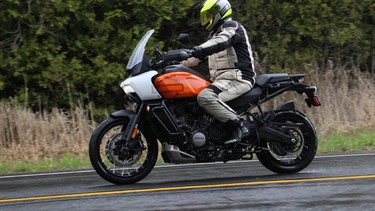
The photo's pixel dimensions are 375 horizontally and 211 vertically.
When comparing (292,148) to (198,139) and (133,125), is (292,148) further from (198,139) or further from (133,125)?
(133,125)

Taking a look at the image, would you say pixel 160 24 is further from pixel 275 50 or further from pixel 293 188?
pixel 293 188

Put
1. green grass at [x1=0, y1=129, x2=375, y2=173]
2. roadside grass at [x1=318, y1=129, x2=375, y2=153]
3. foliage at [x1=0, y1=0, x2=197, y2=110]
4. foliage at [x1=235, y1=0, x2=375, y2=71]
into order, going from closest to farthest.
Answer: green grass at [x1=0, y1=129, x2=375, y2=173], roadside grass at [x1=318, y1=129, x2=375, y2=153], foliage at [x1=0, y1=0, x2=197, y2=110], foliage at [x1=235, y1=0, x2=375, y2=71]

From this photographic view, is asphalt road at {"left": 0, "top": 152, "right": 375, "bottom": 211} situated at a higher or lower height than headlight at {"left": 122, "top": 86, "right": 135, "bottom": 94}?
lower

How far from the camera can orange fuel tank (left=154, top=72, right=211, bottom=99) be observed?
348 inches

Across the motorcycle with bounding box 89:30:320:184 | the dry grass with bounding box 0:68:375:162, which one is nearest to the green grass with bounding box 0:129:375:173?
the dry grass with bounding box 0:68:375:162

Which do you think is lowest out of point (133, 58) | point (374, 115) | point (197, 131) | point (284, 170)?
point (374, 115)

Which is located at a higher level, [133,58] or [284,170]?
[133,58]

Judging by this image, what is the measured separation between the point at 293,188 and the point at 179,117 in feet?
5.61

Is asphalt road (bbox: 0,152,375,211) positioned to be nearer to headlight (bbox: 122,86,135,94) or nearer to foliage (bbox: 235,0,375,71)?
headlight (bbox: 122,86,135,94)

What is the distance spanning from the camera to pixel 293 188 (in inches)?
326

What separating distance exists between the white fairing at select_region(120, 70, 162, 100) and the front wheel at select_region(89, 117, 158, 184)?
377 mm

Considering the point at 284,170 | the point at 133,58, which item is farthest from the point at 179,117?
the point at 284,170

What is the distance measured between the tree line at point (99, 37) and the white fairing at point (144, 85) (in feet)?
19.8

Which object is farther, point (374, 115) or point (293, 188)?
point (374, 115)
